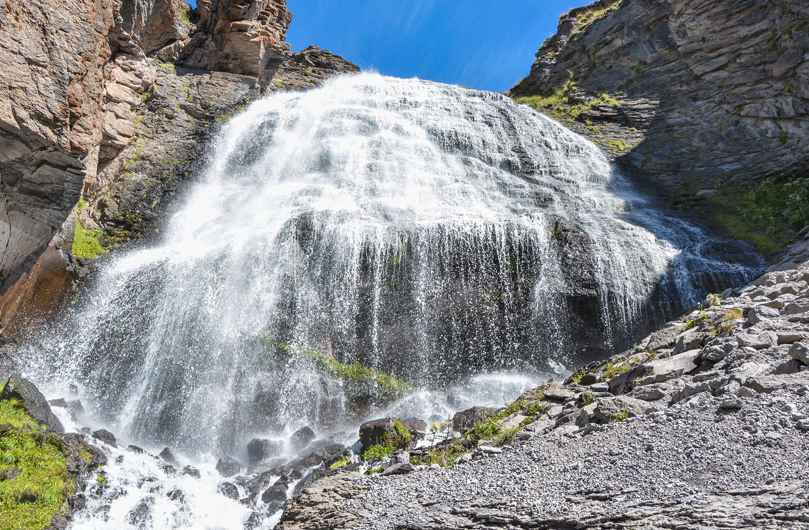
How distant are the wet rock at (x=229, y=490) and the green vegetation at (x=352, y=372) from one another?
4.45m

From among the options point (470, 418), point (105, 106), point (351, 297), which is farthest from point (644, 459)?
point (105, 106)

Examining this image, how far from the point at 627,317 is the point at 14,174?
14.5 m

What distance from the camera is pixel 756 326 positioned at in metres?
6.70

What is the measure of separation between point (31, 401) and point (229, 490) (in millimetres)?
4082

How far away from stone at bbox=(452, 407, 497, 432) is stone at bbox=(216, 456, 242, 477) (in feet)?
14.9

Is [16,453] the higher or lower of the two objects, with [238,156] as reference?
lower

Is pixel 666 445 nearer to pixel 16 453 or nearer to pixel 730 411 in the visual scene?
pixel 730 411

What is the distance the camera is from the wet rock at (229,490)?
9.04m

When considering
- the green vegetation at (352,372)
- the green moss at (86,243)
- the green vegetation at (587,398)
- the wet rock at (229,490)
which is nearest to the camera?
the green vegetation at (587,398)

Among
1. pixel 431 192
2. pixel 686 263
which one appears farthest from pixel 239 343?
pixel 686 263

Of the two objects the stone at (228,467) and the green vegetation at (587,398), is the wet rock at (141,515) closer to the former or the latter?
the stone at (228,467)

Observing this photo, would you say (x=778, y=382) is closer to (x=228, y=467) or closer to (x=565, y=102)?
(x=228, y=467)

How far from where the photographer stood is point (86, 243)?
16094 mm

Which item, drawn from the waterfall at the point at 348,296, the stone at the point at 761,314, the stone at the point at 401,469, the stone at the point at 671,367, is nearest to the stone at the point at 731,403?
the stone at the point at 671,367
